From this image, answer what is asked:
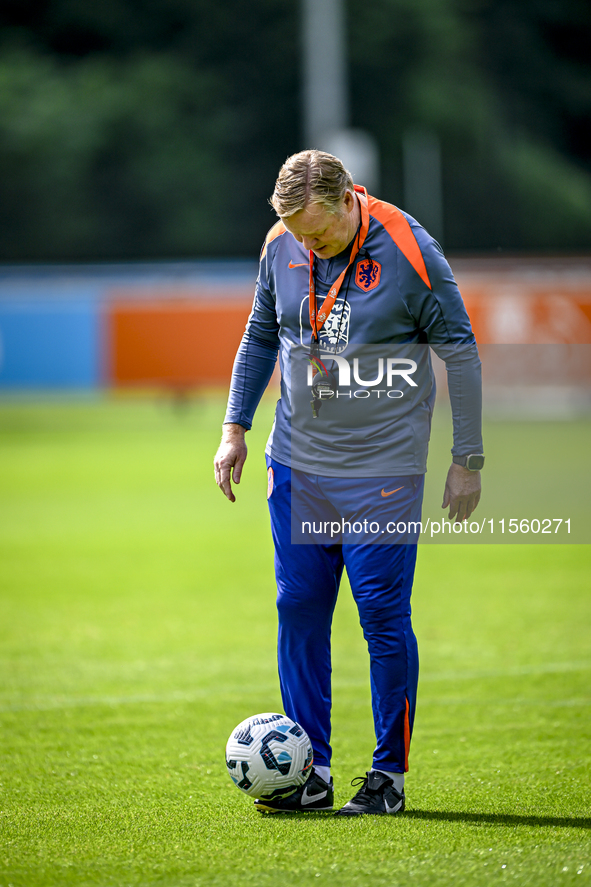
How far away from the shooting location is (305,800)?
146 inches

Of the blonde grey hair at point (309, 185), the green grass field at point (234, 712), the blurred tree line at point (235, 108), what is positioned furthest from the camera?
the blurred tree line at point (235, 108)

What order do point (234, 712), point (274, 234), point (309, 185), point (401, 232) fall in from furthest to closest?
point (234, 712) < point (274, 234) < point (401, 232) < point (309, 185)

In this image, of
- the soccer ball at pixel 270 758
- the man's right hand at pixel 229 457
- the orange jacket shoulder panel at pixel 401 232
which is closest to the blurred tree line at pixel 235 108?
the man's right hand at pixel 229 457

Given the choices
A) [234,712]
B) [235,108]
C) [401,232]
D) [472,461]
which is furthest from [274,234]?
[235,108]

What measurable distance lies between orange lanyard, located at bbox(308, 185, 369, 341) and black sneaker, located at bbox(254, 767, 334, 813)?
4.64 feet

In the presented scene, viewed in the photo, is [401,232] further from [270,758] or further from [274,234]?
[270,758]

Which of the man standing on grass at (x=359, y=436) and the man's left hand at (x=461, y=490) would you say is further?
the man's left hand at (x=461, y=490)

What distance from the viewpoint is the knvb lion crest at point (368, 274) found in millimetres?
3580

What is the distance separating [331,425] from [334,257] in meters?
0.52

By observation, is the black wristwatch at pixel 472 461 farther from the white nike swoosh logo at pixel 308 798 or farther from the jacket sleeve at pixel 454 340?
the white nike swoosh logo at pixel 308 798

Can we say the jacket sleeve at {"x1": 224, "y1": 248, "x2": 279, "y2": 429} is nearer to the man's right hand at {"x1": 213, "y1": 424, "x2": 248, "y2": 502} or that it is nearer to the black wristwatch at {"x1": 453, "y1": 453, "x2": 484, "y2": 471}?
the man's right hand at {"x1": 213, "y1": 424, "x2": 248, "y2": 502}

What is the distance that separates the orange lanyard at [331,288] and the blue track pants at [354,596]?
487 millimetres

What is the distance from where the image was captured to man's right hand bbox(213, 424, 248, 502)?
3.91 meters

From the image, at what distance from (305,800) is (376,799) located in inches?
9.1
